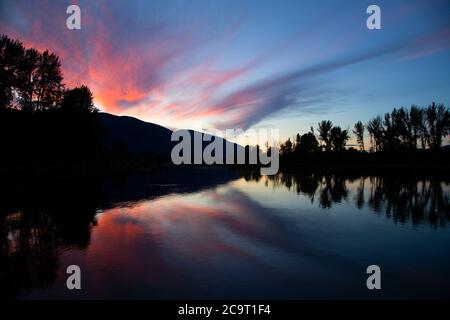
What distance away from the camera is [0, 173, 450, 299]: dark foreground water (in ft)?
29.1

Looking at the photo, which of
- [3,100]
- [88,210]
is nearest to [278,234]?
[88,210]

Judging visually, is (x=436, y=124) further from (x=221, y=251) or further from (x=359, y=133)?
(x=221, y=251)

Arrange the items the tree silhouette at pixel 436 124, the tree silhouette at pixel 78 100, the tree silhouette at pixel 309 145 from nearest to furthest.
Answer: the tree silhouette at pixel 78 100 < the tree silhouette at pixel 436 124 < the tree silhouette at pixel 309 145

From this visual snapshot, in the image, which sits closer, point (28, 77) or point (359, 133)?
point (28, 77)

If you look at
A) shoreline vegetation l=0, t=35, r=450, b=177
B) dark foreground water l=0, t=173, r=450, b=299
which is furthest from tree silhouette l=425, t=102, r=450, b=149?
dark foreground water l=0, t=173, r=450, b=299

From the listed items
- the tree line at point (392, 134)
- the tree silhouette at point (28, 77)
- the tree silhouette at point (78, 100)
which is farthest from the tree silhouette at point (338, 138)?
the tree silhouette at point (28, 77)

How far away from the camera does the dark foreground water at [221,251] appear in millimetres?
8883

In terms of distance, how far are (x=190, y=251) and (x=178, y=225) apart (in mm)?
4940

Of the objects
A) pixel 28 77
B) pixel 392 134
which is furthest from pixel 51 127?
pixel 392 134

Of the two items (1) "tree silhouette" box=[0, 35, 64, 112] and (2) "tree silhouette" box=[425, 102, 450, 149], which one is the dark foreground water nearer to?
(1) "tree silhouette" box=[0, 35, 64, 112]

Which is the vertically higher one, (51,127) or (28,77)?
(28,77)

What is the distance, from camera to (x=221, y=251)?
12.5m

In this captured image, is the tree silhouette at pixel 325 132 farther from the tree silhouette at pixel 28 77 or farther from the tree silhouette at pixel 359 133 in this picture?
the tree silhouette at pixel 28 77

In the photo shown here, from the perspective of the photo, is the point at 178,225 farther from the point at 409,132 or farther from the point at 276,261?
the point at 409,132
